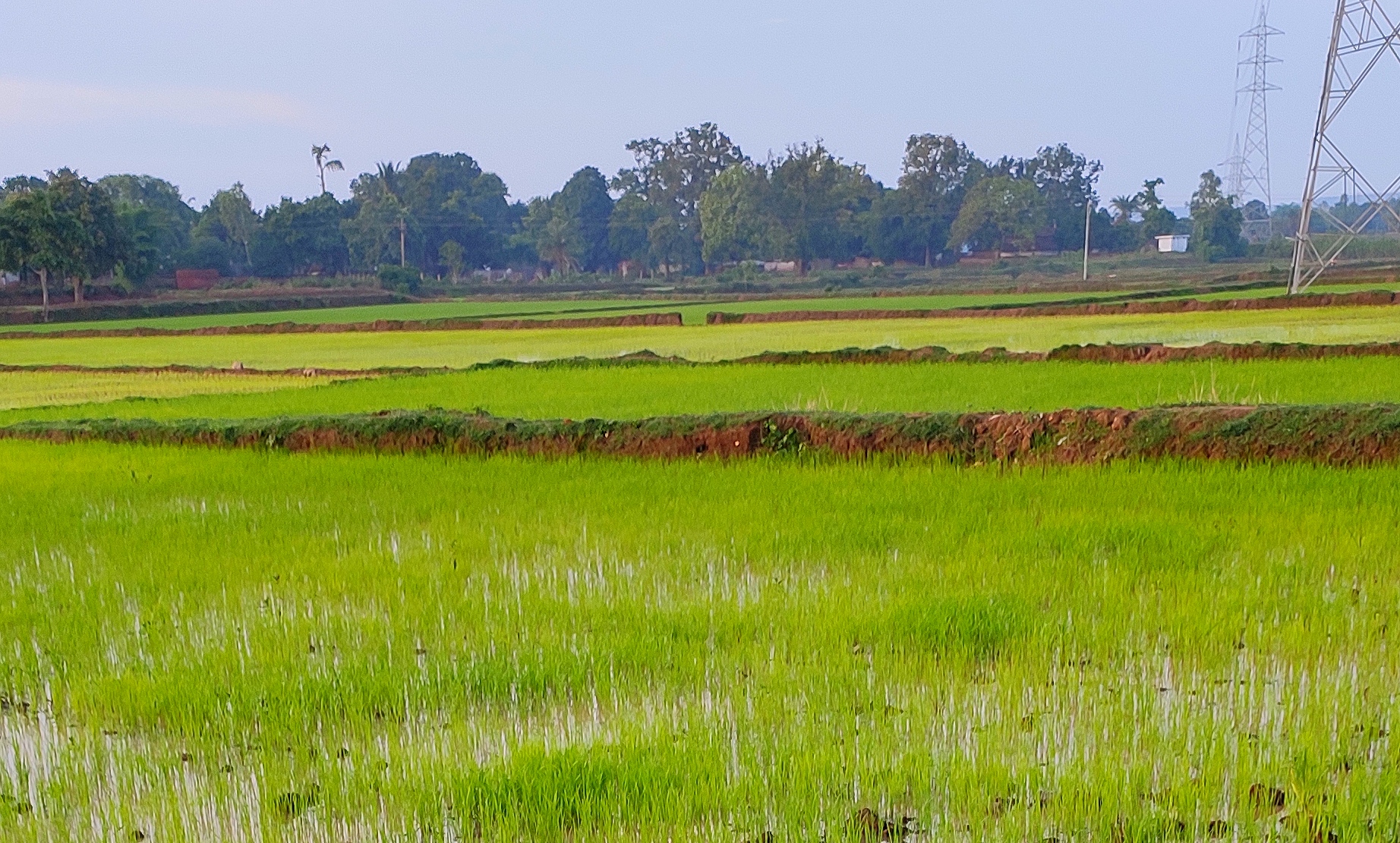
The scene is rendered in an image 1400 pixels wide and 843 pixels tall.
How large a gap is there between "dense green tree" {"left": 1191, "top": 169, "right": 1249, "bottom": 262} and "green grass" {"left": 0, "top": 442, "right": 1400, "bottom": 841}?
206ft

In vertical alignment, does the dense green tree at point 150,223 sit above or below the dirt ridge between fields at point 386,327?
above

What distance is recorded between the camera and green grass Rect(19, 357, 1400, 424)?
28.2 ft

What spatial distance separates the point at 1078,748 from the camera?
2475 mm

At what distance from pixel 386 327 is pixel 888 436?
24531 mm

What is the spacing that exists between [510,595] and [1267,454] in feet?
13.2

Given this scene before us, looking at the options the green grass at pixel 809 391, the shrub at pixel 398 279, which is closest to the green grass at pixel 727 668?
the green grass at pixel 809 391

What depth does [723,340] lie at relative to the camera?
66.0 feet

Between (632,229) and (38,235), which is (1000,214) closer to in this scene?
(632,229)

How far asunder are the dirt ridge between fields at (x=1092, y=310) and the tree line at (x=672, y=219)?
110 feet

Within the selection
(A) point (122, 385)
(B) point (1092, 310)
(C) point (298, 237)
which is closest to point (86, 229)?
(C) point (298, 237)

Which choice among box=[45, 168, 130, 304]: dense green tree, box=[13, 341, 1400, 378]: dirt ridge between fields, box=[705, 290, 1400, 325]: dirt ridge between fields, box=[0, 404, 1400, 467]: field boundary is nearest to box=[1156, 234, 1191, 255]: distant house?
box=[705, 290, 1400, 325]: dirt ridge between fields

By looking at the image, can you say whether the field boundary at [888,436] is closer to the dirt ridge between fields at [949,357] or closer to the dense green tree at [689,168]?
the dirt ridge between fields at [949,357]

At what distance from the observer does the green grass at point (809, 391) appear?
8.60 meters

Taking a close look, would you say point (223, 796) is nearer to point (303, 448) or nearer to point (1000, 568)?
point (1000, 568)
